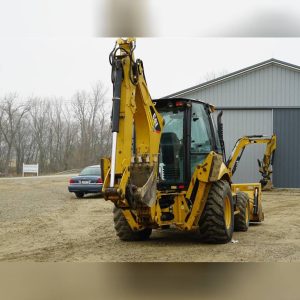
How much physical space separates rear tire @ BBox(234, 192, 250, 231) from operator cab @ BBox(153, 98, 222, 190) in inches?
82.8

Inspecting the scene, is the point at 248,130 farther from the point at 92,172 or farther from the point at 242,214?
the point at 242,214

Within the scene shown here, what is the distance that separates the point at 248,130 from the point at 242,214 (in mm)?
12545

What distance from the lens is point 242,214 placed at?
9.84 m

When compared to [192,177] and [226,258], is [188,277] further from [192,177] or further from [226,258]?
[192,177]

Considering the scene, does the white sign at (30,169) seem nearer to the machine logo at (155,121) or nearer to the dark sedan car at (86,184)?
the dark sedan car at (86,184)

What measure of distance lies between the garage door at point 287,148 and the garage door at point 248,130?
468 mm

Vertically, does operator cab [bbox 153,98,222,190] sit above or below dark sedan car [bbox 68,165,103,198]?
above

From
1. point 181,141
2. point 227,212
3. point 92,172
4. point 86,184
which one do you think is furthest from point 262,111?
point 181,141

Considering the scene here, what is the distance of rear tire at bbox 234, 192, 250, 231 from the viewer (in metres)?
9.80

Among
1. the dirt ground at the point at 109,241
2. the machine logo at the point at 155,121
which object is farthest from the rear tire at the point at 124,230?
the machine logo at the point at 155,121

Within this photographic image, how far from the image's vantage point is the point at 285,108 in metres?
21.6

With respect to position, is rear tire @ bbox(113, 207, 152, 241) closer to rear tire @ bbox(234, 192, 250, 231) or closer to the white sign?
rear tire @ bbox(234, 192, 250, 231)

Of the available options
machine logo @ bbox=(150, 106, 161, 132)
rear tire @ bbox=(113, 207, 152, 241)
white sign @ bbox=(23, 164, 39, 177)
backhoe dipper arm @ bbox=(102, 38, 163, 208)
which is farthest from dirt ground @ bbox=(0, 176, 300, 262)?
white sign @ bbox=(23, 164, 39, 177)

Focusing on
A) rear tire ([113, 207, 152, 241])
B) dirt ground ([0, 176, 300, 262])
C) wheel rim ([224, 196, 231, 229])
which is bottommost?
dirt ground ([0, 176, 300, 262])
